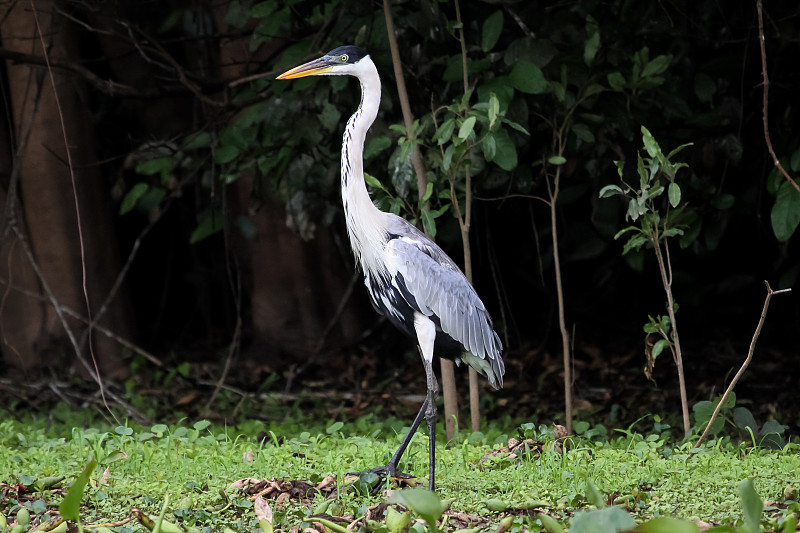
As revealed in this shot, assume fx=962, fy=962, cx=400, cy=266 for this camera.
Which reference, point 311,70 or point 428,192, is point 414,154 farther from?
point 311,70

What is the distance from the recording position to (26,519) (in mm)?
3312

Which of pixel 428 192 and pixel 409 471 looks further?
pixel 428 192

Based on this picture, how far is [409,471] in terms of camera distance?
419 cm

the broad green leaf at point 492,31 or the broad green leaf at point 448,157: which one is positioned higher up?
the broad green leaf at point 492,31

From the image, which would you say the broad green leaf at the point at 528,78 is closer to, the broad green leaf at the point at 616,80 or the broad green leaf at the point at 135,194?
the broad green leaf at the point at 616,80

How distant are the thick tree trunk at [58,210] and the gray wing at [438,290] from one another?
3.33 metres

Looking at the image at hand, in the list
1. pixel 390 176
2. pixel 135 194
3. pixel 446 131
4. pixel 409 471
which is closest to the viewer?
pixel 409 471

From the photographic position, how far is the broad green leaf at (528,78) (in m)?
4.62

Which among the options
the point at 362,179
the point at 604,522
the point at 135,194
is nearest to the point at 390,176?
the point at 362,179

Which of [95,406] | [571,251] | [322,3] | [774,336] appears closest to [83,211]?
[95,406]

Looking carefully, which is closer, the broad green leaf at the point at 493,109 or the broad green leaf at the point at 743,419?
the broad green leaf at the point at 493,109

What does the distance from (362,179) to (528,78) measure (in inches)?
41.2

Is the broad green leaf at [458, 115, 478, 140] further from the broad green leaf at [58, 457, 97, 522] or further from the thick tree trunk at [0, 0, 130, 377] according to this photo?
the thick tree trunk at [0, 0, 130, 377]

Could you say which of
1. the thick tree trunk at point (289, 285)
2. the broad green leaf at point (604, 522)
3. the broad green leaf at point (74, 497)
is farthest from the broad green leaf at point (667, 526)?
the thick tree trunk at point (289, 285)
